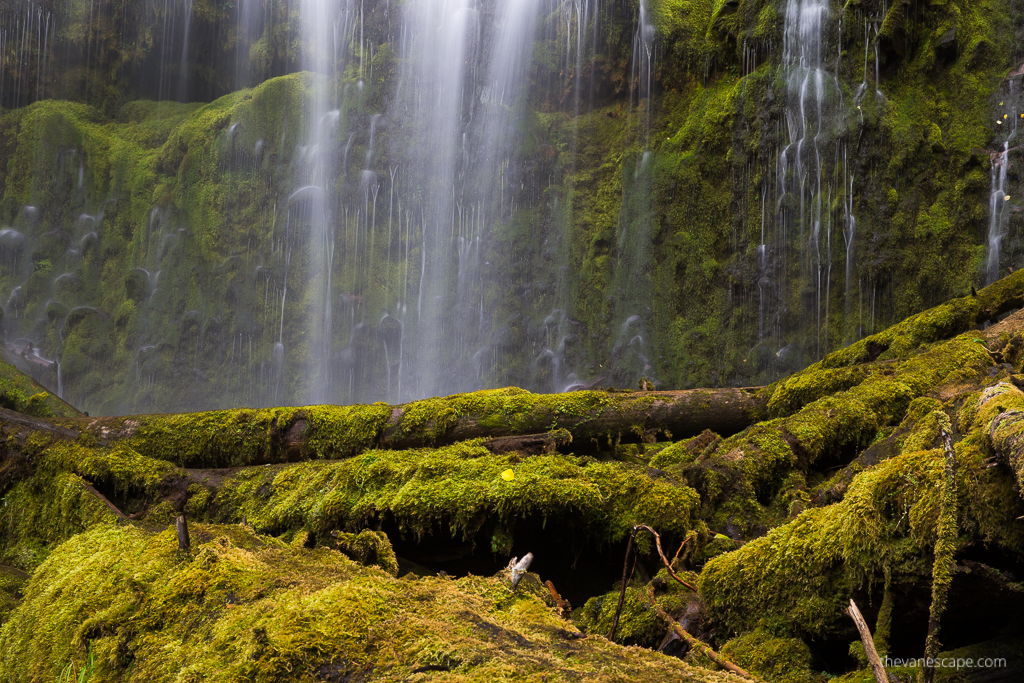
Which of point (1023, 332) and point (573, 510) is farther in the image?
point (1023, 332)

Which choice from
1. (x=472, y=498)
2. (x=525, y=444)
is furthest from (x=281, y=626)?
(x=525, y=444)

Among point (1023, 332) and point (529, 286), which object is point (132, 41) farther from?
point (1023, 332)

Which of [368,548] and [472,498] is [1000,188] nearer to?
[472,498]

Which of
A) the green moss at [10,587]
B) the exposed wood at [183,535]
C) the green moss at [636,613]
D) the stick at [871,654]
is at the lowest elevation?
the green moss at [10,587]

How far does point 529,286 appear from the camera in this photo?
18.2 m

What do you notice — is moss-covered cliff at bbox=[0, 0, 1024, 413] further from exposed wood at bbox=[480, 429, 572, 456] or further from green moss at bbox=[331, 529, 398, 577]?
green moss at bbox=[331, 529, 398, 577]

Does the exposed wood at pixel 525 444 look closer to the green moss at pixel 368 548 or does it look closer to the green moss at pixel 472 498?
the green moss at pixel 472 498

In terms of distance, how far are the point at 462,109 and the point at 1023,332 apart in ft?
56.6

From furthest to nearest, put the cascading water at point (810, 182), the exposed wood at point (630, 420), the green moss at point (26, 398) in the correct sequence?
the cascading water at point (810, 182) → the green moss at point (26, 398) → the exposed wood at point (630, 420)

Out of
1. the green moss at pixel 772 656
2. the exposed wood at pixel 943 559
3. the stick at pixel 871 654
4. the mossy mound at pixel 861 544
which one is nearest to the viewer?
the stick at pixel 871 654

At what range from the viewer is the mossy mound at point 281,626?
144 cm

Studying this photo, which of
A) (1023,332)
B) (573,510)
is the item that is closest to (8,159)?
(573,510)

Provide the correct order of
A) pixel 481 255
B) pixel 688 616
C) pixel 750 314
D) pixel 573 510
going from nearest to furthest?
pixel 688 616
pixel 573 510
pixel 750 314
pixel 481 255

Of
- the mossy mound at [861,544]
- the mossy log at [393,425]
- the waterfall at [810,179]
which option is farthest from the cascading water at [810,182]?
the mossy mound at [861,544]
